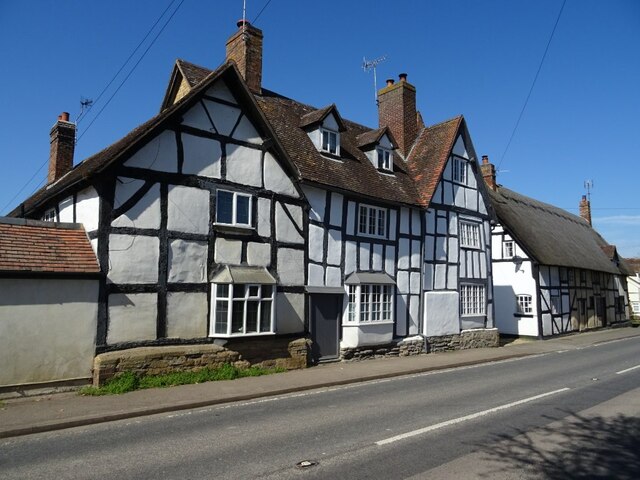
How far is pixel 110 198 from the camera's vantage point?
11.8 m

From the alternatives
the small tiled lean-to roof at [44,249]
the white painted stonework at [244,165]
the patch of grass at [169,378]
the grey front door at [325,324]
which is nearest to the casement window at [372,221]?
the grey front door at [325,324]

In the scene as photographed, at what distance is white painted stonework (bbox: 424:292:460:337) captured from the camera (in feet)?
62.5

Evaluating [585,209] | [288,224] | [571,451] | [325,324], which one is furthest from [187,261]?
[585,209]

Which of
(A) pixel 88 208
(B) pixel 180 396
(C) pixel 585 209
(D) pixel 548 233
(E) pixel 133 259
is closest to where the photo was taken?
(B) pixel 180 396

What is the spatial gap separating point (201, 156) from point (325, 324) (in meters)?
6.57

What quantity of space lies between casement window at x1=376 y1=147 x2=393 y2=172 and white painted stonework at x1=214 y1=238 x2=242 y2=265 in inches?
317

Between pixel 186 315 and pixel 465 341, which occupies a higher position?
pixel 186 315

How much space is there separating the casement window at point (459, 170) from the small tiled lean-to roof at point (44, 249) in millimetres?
15384

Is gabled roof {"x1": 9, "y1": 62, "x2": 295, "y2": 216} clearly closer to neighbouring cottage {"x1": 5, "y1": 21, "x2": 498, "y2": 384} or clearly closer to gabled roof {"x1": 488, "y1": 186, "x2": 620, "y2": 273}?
neighbouring cottage {"x1": 5, "y1": 21, "x2": 498, "y2": 384}

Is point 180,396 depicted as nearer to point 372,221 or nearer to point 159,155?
point 159,155

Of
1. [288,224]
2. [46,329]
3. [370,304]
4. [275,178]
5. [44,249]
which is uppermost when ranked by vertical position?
[275,178]

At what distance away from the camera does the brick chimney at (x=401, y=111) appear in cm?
2305

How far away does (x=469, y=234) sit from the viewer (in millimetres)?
22016

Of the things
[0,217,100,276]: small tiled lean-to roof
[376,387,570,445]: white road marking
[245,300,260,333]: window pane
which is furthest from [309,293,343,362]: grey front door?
[376,387,570,445]: white road marking
